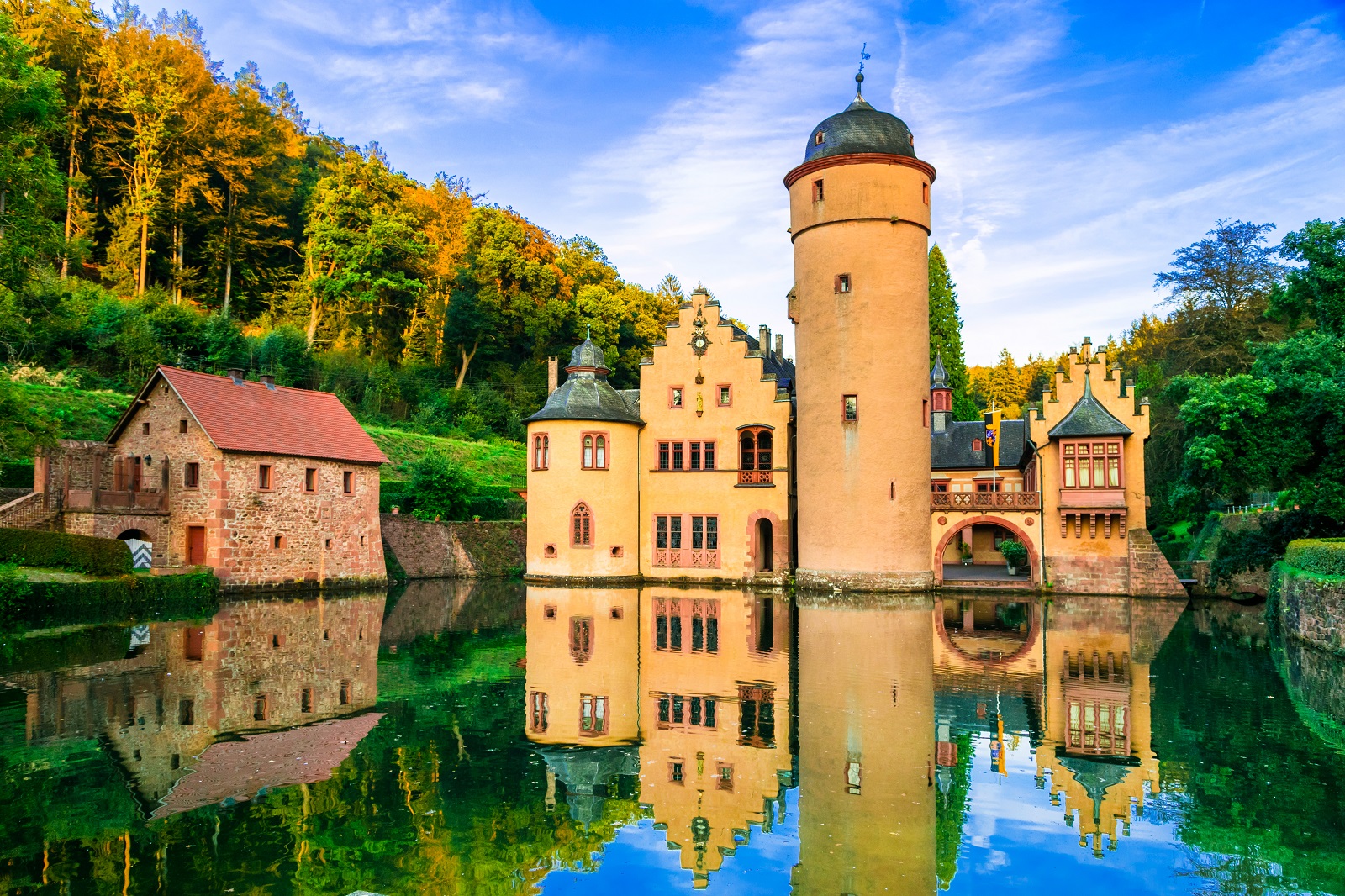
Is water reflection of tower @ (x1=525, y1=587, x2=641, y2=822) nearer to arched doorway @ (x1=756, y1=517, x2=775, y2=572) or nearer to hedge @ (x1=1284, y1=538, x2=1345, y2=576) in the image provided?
arched doorway @ (x1=756, y1=517, x2=775, y2=572)

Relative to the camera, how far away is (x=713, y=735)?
33.4 ft

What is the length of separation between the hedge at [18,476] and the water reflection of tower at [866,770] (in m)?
23.1

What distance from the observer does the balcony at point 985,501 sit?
28.6m

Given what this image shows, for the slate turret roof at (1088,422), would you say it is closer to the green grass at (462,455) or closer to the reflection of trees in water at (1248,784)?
the reflection of trees in water at (1248,784)

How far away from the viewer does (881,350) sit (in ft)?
90.2

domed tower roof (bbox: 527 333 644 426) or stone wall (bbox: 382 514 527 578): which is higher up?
domed tower roof (bbox: 527 333 644 426)

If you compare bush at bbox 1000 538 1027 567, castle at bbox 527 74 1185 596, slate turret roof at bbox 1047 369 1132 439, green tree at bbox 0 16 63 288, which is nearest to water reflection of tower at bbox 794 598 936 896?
castle at bbox 527 74 1185 596

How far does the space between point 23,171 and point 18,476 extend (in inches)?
375

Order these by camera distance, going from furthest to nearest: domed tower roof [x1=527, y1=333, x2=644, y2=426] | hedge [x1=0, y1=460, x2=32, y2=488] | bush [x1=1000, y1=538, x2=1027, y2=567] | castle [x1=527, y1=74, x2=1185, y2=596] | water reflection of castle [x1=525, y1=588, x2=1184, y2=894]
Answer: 1. bush [x1=1000, y1=538, x2=1027, y2=567]
2. domed tower roof [x1=527, y1=333, x2=644, y2=426]
3. castle [x1=527, y1=74, x2=1185, y2=596]
4. hedge [x1=0, y1=460, x2=32, y2=488]
5. water reflection of castle [x1=525, y1=588, x2=1184, y2=894]

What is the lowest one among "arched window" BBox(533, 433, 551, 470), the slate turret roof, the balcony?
the balcony

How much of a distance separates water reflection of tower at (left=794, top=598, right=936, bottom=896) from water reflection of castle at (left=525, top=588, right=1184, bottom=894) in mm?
23

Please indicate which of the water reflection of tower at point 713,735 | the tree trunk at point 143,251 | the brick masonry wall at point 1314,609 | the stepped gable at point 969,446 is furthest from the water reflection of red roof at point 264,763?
the tree trunk at point 143,251

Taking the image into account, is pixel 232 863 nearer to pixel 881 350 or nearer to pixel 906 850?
pixel 906 850

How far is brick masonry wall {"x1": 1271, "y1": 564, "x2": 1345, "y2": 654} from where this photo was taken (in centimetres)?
1639
